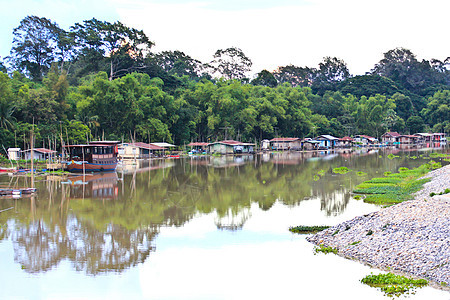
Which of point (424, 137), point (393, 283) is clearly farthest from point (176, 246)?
point (424, 137)

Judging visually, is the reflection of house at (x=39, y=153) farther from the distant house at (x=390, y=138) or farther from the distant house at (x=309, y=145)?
the distant house at (x=390, y=138)

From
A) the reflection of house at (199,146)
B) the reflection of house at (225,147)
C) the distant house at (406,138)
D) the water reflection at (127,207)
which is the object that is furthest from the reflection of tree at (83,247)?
the distant house at (406,138)

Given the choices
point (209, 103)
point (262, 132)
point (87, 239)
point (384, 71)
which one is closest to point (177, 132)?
point (209, 103)

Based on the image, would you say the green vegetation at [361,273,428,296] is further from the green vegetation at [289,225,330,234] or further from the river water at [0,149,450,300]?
the green vegetation at [289,225,330,234]

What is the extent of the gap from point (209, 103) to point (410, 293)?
2772 inches

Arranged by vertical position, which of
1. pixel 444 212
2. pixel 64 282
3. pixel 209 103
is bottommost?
pixel 64 282

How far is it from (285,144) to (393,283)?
74334mm

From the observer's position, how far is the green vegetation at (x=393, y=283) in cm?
1059

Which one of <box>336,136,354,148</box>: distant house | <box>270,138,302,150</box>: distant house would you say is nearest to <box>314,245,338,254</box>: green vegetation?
<box>270,138,302,150</box>: distant house

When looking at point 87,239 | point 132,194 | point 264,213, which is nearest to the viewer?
point 87,239

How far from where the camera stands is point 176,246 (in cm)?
1535

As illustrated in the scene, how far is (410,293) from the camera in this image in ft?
34.1

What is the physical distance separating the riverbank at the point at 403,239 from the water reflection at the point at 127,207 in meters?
4.74

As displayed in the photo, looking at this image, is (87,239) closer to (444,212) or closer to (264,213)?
(264,213)
